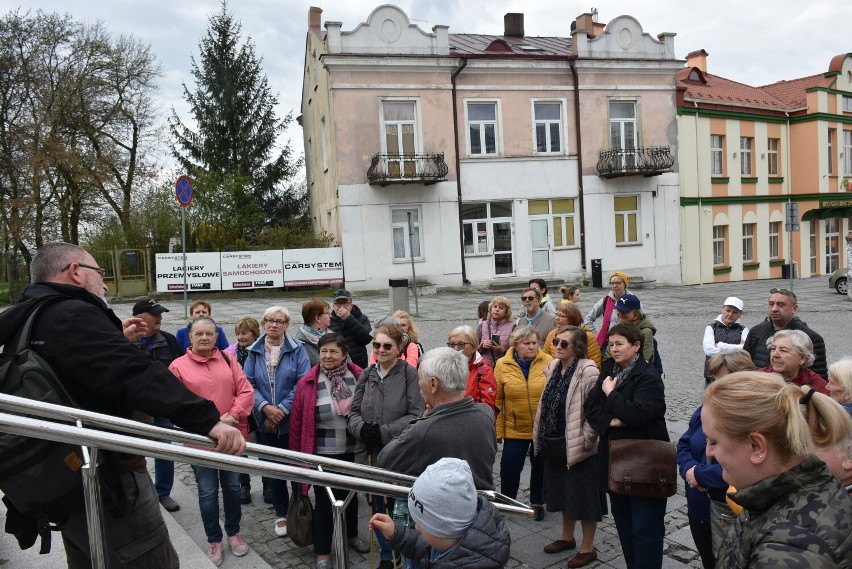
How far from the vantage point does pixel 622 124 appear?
1042 inches

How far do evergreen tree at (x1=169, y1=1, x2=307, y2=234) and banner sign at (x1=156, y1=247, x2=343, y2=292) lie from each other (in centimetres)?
844

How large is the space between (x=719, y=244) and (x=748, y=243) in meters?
1.95

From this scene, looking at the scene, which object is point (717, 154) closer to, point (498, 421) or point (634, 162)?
point (634, 162)

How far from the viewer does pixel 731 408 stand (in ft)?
6.40

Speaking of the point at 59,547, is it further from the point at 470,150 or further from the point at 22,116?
the point at 22,116

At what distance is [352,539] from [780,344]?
3.34 meters

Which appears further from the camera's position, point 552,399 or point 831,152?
point 831,152

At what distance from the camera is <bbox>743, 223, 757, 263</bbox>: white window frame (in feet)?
97.5

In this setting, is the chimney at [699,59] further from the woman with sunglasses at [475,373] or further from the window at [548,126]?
the woman with sunglasses at [475,373]

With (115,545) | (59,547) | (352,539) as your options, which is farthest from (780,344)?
(59,547)

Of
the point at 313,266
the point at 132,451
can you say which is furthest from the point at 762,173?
the point at 132,451

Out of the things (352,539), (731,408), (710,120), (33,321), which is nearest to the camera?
(731,408)

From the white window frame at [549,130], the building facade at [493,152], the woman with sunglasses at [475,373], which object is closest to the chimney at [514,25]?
the building facade at [493,152]

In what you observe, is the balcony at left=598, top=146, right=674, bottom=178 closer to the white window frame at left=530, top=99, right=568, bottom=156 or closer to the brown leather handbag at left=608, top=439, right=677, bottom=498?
the white window frame at left=530, top=99, right=568, bottom=156
